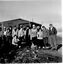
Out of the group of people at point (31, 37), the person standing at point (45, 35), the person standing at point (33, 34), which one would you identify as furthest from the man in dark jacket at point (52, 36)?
the person standing at point (33, 34)

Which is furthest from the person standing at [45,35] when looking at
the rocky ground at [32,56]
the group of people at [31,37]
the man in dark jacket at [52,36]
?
the rocky ground at [32,56]

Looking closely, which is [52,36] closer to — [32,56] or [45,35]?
[45,35]

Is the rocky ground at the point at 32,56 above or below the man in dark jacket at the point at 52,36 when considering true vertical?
below

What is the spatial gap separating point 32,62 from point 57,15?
1770mm

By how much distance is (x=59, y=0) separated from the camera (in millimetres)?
4746

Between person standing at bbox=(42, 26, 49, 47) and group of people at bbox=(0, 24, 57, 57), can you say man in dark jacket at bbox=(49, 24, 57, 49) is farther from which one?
person standing at bbox=(42, 26, 49, 47)

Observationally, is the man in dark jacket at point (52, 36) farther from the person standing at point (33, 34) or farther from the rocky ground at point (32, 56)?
the person standing at point (33, 34)

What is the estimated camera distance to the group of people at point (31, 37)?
15.3 ft

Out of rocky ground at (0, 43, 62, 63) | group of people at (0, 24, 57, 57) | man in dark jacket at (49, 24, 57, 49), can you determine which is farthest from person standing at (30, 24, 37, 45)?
man in dark jacket at (49, 24, 57, 49)

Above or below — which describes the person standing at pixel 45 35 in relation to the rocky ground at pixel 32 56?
above

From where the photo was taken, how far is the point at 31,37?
466 cm

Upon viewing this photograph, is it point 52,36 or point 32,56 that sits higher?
point 52,36

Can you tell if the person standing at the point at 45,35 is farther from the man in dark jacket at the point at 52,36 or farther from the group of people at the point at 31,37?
the man in dark jacket at the point at 52,36

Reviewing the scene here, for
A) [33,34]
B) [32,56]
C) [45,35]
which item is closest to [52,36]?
[45,35]
